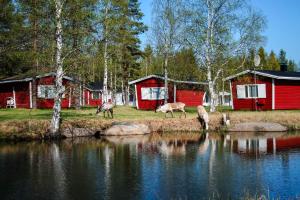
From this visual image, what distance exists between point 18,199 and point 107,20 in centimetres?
1471

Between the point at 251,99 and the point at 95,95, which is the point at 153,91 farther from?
the point at 95,95

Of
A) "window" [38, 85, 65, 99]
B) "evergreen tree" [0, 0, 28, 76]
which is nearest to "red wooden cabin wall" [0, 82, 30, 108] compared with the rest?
"window" [38, 85, 65, 99]

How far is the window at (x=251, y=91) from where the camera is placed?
1478 inches

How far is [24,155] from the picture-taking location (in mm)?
19797

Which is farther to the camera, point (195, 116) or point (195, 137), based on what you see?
point (195, 116)

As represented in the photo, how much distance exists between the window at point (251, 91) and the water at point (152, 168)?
12.7 m

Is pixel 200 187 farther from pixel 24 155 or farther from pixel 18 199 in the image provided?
pixel 24 155

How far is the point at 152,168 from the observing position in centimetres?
1631

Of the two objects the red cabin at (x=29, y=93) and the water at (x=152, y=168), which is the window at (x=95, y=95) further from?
the water at (x=152, y=168)

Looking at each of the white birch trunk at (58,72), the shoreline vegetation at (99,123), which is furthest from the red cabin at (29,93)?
the white birch trunk at (58,72)

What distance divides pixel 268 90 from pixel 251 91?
1.69 meters

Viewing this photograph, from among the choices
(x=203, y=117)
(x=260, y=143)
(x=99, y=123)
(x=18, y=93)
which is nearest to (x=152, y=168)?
(x=260, y=143)

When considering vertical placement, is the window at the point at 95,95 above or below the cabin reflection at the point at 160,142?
above

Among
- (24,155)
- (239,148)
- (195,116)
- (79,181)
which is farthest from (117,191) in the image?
(195,116)
